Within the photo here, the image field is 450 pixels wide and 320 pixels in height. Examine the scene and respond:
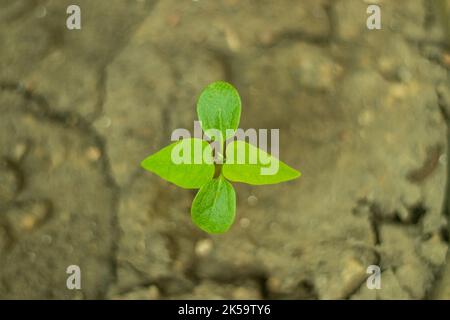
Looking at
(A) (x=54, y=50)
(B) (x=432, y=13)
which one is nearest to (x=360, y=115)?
(B) (x=432, y=13)

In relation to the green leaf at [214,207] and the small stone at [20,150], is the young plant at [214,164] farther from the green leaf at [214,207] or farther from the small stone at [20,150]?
the small stone at [20,150]

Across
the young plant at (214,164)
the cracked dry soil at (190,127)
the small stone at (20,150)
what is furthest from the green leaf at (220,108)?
the small stone at (20,150)

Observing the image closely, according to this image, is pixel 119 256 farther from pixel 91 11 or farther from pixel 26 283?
pixel 91 11

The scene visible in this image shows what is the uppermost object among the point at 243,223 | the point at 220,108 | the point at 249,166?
the point at 220,108

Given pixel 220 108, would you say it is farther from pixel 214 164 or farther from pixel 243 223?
pixel 243 223

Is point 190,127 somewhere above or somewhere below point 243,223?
above

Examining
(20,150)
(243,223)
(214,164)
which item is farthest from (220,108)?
(20,150)

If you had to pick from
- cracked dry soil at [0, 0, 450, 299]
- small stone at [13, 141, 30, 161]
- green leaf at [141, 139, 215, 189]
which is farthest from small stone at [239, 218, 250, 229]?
small stone at [13, 141, 30, 161]
